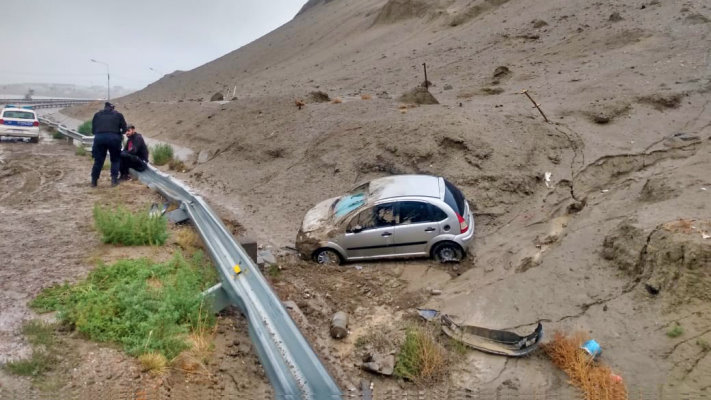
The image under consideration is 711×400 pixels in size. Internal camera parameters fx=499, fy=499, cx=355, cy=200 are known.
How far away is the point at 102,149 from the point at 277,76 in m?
32.0

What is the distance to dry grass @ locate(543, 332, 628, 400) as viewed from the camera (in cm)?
521

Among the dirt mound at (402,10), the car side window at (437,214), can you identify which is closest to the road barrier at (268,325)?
the car side window at (437,214)

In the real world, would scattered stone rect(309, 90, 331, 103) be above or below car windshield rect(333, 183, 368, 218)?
above

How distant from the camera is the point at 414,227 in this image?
367 inches

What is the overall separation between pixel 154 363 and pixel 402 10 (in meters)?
42.5

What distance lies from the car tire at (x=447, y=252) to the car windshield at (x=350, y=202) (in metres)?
1.70

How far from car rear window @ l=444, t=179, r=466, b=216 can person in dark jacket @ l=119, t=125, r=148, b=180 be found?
23.3 ft

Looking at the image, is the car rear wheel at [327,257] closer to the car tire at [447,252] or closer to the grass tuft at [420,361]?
the car tire at [447,252]

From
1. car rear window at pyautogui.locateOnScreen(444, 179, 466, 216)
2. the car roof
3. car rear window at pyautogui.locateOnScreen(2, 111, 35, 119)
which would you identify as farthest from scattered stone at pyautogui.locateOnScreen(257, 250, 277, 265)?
car rear window at pyautogui.locateOnScreen(2, 111, 35, 119)

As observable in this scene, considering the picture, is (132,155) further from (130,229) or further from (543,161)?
(543,161)

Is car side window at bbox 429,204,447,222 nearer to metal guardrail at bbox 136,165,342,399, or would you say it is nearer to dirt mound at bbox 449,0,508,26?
metal guardrail at bbox 136,165,342,399

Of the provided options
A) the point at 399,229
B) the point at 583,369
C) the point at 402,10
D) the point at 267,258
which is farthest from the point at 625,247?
the point at 402,10

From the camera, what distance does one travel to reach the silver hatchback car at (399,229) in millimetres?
9266

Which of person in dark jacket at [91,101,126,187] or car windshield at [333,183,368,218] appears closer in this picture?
car windshield at [333,183,368,218]
